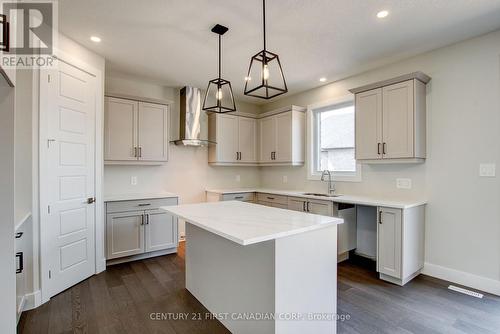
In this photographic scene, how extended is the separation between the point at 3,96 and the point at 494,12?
382cm

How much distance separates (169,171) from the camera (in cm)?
433

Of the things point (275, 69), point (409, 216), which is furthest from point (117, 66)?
point (409, 216)

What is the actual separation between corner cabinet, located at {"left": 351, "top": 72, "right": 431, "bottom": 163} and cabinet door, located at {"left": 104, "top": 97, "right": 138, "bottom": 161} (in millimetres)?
3197

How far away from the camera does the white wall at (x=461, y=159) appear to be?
8.55 ft

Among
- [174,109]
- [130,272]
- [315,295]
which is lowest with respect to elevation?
[130,272]

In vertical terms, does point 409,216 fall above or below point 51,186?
below

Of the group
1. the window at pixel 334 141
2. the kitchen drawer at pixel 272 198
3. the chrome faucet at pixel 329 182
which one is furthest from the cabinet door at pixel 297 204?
the window at pixel 334 141

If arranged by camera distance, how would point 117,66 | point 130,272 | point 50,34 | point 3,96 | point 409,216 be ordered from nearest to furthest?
point 3,96 < point 50,34 < point 409,216 < point 130,272 < point 117,66

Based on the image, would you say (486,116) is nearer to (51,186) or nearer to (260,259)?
(260,259)

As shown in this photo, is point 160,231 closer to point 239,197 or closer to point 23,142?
point 239,197

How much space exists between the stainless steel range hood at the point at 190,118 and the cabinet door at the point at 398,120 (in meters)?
2.73

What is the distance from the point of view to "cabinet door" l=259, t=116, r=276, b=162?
15.5ft

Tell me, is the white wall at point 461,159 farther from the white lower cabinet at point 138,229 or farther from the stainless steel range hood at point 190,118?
the white lower cabinet at point 138,229

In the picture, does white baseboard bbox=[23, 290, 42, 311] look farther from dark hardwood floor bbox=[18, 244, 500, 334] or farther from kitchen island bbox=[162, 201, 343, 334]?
kitchen island bbox=[162, 201, 343, 334]
